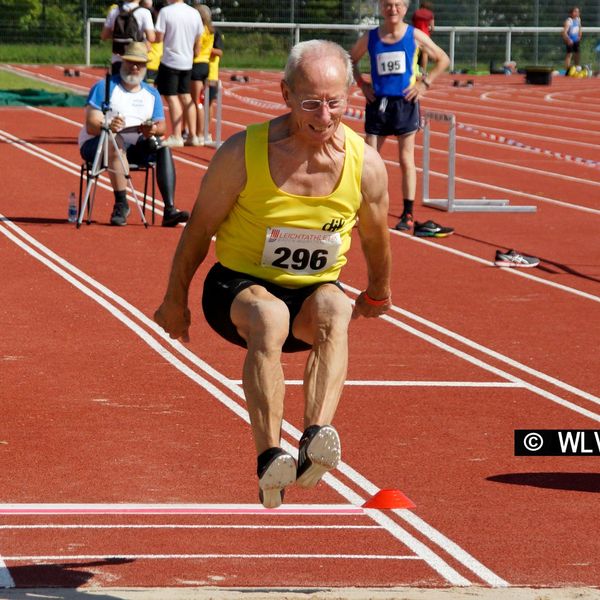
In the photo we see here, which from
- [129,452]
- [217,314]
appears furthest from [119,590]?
[129,452]

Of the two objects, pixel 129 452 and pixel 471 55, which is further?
pixel 471 55

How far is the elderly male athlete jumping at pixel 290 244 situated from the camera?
5.27 metres

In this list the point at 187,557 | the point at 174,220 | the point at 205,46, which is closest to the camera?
the point at 187,557

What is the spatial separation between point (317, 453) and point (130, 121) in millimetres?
9520

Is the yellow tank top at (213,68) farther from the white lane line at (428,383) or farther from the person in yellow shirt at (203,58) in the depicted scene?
the white lane line at (428,383)

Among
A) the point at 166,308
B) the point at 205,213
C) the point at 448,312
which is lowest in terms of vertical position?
the point at 448,312

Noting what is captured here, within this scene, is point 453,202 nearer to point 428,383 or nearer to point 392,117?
point 392,117

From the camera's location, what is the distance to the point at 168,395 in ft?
28.6

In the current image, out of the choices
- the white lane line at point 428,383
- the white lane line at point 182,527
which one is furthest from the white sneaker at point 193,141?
the white lane line at point 182,527

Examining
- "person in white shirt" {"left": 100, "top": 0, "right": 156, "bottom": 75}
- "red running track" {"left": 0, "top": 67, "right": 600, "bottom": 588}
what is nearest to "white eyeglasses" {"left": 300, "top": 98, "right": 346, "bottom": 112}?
"red running track" {"left": 0, "top": 67, "right": 600, "bottom": 588}

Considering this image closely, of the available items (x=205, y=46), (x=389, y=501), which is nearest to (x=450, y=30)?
(x=205, y=46)

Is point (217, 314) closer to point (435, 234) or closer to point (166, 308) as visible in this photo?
point (166, 308)

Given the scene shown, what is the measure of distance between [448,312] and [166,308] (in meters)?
5.79

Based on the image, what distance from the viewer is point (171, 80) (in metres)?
19.9
